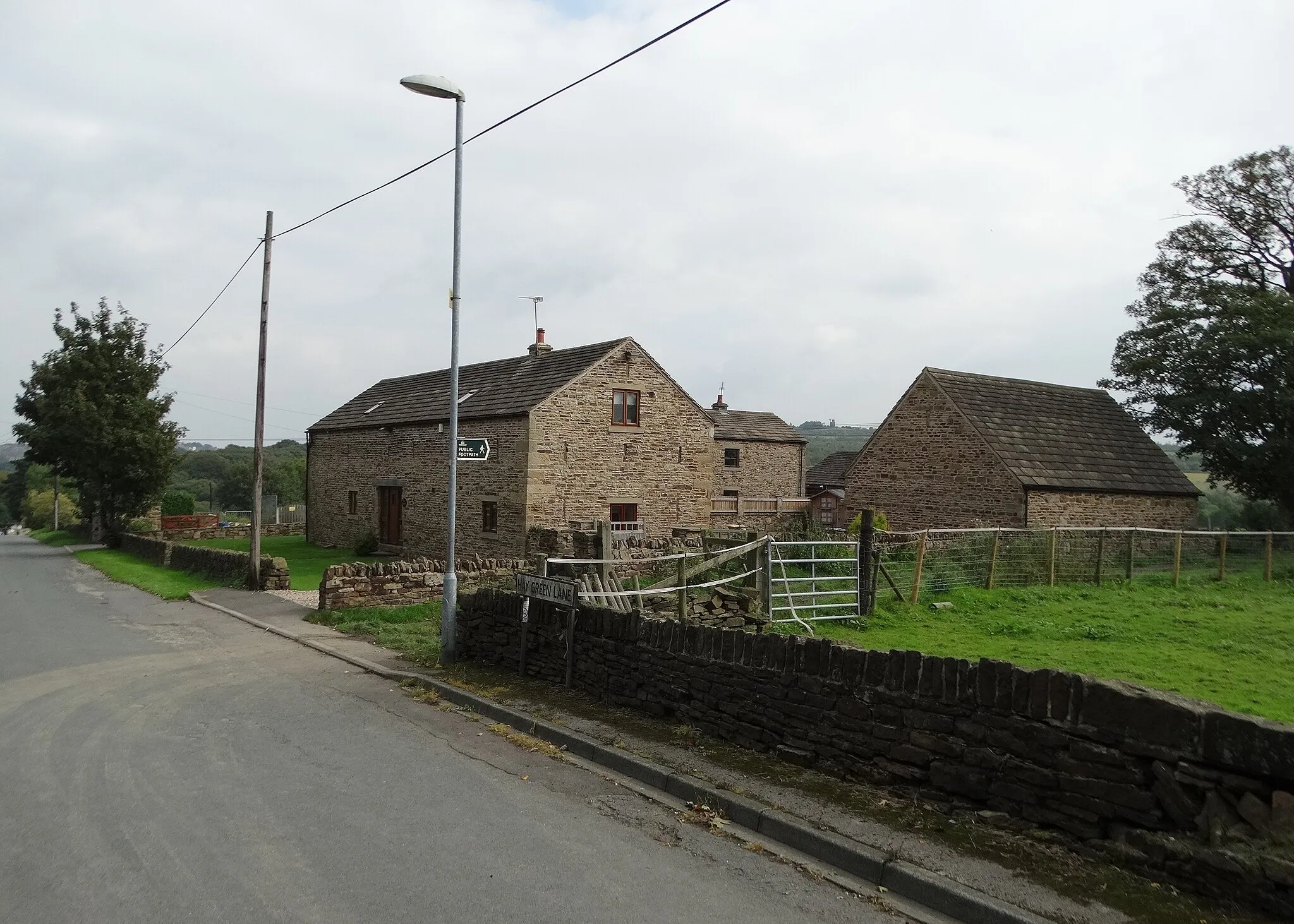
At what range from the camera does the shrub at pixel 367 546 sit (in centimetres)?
3300

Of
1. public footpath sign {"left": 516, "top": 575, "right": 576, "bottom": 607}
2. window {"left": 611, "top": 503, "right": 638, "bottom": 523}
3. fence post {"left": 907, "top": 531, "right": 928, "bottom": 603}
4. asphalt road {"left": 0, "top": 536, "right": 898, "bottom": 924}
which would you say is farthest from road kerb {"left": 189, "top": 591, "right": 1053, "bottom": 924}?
window {"left": 611, "top": 503, "right": 638, "bottom": 523}

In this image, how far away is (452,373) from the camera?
1291 centimetres

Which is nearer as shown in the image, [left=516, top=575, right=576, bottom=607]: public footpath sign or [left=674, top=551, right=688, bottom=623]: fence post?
[left=516, top=575, right=576, bottom=607]: public footpath sign

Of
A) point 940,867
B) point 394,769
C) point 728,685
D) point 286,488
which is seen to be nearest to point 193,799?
point 394,769

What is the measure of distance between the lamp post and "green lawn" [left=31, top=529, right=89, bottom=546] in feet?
150

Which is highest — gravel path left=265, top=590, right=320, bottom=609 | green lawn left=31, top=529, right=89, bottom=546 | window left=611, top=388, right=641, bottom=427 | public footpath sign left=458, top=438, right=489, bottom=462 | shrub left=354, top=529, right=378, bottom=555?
window left=611, top=388, right=641, bottom=427

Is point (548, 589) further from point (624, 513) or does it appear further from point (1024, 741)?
point (624, 513)

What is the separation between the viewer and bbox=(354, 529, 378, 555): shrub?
33000 millimetres

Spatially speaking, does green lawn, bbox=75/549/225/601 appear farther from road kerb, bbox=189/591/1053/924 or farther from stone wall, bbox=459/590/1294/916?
stone wall, bbox=459/590/1294/916

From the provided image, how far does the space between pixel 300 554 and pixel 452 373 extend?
80.6ft

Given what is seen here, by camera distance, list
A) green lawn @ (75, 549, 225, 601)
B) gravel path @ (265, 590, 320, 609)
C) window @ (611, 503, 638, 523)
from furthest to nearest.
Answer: window @ (611, 503, 638, 523) → green lawn @ (75, 549, 225, 601) → gravel path @ (265, 590, 320, 609)

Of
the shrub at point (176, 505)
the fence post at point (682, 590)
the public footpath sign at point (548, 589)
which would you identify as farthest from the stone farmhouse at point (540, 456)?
the shrub at point (176, 505)

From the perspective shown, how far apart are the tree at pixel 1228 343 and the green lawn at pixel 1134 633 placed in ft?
45.8

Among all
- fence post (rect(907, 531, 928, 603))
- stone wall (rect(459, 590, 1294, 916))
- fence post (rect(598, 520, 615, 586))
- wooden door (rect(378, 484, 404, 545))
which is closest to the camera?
stone wall (rect(459, 590, 1294, 916))
